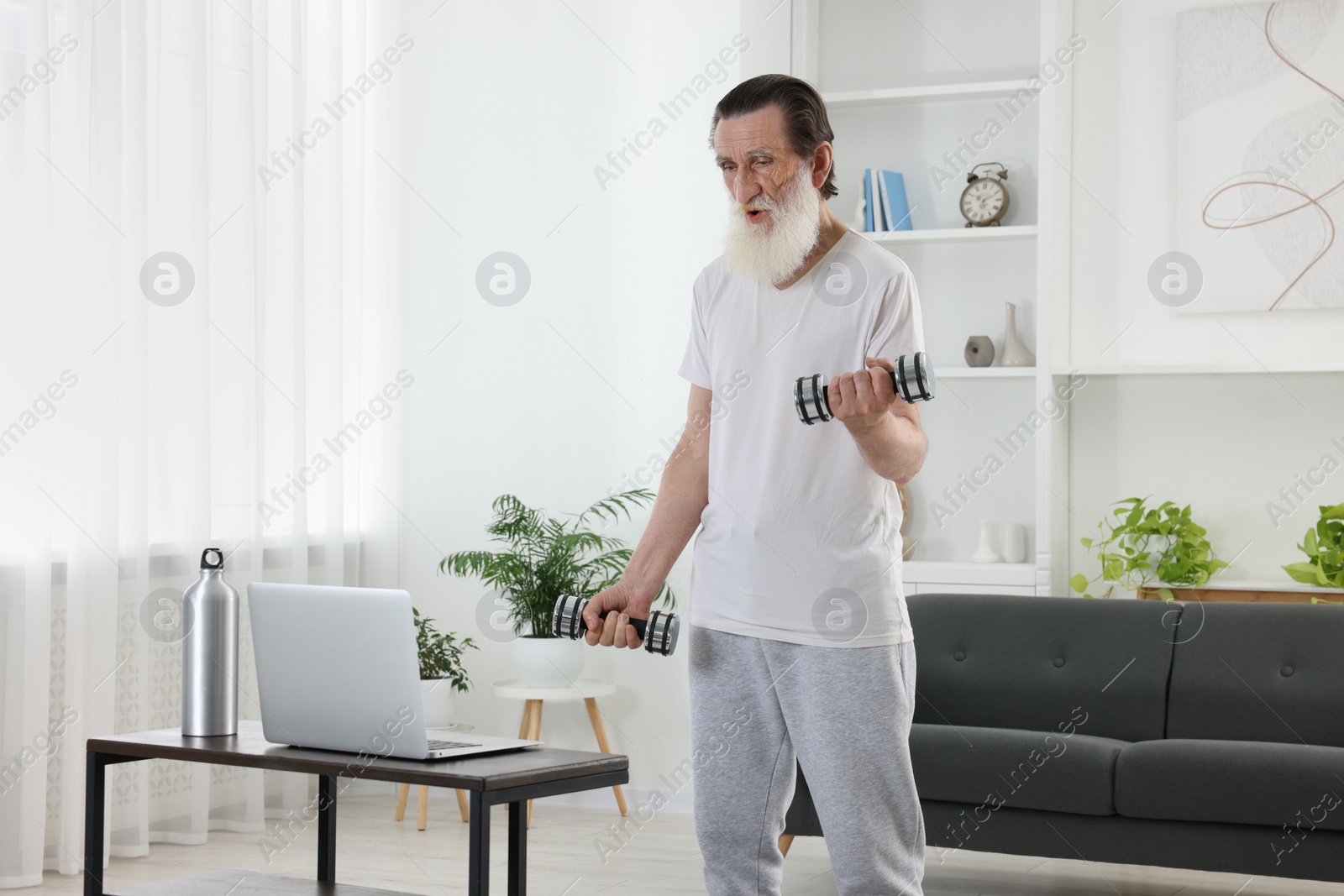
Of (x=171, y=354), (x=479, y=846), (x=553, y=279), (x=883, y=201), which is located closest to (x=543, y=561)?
(x=553, y=279)

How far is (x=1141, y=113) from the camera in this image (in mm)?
4609

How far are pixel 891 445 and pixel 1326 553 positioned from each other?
309 cm

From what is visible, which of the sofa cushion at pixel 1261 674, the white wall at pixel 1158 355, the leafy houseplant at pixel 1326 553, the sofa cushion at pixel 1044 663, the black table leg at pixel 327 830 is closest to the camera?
the black table leg at pixel 327 830

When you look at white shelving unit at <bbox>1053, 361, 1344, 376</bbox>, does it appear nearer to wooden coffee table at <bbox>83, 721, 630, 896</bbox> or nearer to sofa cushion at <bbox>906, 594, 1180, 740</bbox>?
sofa cushion at <bbox>906, 594, 1180, 740</bbox>

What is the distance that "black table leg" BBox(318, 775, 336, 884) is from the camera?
2246mm

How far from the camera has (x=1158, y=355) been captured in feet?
14.9

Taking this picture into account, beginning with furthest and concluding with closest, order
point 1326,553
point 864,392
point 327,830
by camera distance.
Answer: point 1326,553 < point 327,830 < point 864,392

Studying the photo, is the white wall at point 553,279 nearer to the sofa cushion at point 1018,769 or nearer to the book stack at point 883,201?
the book stack at point 883,201

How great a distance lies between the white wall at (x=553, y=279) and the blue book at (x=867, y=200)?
1.99 feet

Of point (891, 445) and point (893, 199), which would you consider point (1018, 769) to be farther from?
point (893, 199)

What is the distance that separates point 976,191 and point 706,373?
312 cm

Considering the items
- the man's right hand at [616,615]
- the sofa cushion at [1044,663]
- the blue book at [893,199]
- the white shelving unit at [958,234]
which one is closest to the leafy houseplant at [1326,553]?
the sofa cushion at [1044,663]

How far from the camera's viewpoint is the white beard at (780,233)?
167 centimetres

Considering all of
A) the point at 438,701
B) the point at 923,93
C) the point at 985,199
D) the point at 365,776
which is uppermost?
the point at 923,93
